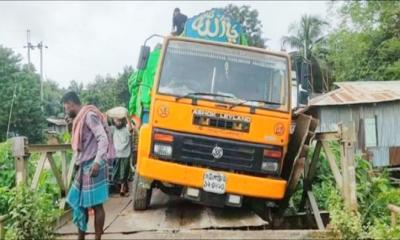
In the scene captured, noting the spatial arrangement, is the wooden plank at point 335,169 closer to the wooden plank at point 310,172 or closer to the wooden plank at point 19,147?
the wooden plank at point 310,172

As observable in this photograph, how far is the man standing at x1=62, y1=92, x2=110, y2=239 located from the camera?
5.32 meters

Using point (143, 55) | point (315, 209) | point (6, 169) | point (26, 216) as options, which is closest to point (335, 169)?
point (315, 209)

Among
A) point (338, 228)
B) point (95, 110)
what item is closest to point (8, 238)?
point (95, 110)

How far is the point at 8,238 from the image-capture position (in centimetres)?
502

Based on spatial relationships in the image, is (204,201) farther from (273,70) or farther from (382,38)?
(382,38)

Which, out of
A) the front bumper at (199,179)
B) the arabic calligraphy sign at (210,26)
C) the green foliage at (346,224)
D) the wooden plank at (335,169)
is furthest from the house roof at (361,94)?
the green foliage at (346,224)

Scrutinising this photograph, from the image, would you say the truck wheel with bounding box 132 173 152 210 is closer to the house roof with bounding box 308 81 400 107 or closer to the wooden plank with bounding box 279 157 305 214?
the wooden plank with bounding box 279 157 305 214

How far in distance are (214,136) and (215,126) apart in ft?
0.42

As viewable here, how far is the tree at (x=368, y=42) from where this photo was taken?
27797mm

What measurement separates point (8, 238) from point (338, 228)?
3316mm

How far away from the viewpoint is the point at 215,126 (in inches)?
252

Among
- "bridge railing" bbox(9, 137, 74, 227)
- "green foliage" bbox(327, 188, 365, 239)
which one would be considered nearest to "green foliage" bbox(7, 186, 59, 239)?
"bridge railing" bbox(9, 137, 74, 227)

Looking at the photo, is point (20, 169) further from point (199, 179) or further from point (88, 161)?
point (199, 179)

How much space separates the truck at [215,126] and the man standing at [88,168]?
1.03 meters
